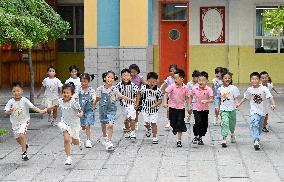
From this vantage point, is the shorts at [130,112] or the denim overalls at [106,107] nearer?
the denim overalls at [106,107]

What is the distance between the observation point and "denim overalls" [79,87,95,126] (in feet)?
38.5

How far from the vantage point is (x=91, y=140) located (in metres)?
12.3

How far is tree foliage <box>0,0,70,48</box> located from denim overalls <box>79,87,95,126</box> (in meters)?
1.44

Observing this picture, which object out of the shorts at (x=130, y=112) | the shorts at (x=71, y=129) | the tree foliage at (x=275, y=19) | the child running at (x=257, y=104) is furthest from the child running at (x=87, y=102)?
the tree foliage at (x=275, y=19)

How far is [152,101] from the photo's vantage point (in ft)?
39.3

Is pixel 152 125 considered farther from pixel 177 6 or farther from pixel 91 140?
pixel 177 6

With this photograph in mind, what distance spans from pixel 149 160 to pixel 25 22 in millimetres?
4085

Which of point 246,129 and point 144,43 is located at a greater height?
point 144,43

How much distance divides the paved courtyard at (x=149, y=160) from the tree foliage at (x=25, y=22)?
2.07 meters

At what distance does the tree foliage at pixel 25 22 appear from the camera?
1136cm

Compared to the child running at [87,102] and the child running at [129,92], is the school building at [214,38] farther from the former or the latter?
the child running at [87,102]

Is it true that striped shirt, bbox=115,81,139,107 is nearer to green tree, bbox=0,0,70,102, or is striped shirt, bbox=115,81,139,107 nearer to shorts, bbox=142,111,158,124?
shorts, bbox=142,111,158,124

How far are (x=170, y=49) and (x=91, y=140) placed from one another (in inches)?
465

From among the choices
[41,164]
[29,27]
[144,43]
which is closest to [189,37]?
[144,43]
